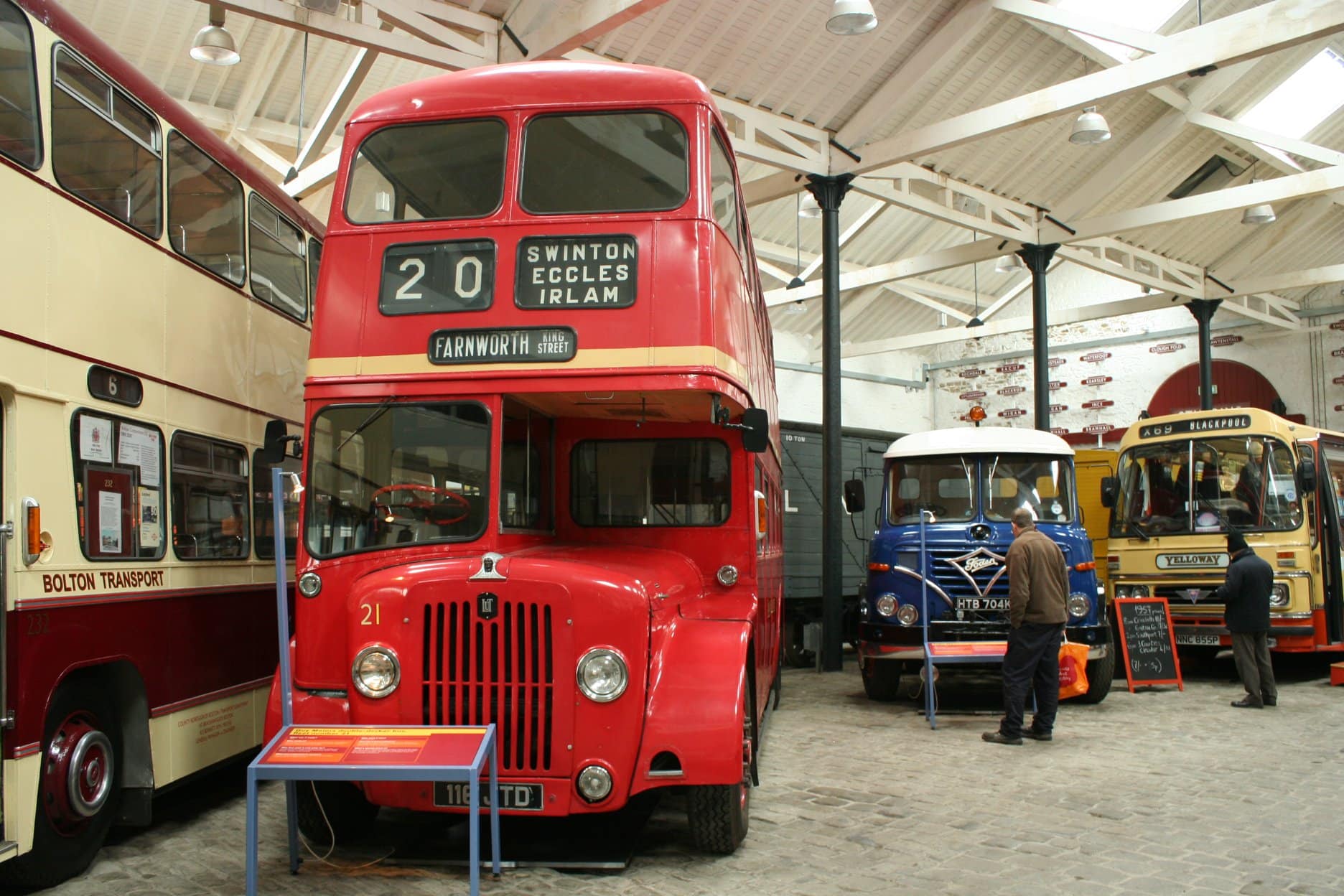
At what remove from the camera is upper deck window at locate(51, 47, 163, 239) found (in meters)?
5.32

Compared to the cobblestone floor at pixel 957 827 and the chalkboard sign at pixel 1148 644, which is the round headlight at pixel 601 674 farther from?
the chalkboard sign at pixel 1148 644

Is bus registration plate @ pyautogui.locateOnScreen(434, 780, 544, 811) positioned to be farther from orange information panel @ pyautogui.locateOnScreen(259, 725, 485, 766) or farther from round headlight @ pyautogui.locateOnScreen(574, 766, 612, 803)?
orange information panel @ pyautogui.locateOnScreen(259, 725, 485, 766)

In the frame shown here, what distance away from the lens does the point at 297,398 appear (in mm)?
8188

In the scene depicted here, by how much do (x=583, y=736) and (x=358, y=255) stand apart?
105 inches

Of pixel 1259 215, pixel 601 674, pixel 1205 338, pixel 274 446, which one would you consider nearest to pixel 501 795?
pixel 601 674

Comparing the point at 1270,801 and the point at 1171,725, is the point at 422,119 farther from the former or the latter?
the point at 1171,725

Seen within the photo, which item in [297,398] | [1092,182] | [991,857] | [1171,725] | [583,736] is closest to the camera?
[583,736]

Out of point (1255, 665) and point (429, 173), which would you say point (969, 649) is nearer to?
point (1255, 665)

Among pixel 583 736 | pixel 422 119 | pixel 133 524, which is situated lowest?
pixel 583 736

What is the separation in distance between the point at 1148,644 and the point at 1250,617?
58.4 inches

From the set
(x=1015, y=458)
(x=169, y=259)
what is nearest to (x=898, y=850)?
(x=169, y=259)

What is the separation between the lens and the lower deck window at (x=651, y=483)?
6.57 meters

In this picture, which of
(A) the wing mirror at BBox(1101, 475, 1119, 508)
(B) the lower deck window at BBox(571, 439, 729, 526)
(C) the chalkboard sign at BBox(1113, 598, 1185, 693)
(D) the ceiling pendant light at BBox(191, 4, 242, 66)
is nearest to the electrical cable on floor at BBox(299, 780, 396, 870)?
(B) the lower deck window at BBox(571, 439, 729, 526)

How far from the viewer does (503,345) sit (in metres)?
5.63
